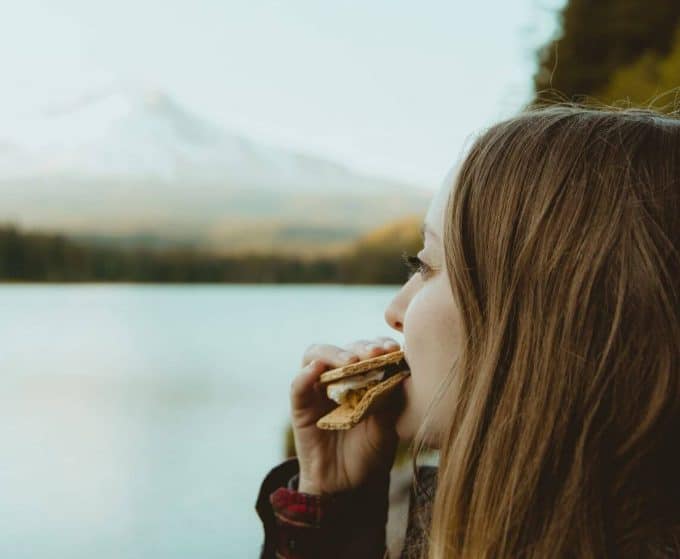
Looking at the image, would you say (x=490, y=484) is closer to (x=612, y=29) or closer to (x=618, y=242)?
(x=618, y=242)

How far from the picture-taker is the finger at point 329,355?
5.67 feet

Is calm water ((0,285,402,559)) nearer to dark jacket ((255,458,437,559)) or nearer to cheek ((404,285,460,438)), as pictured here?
dark jacket ((255,458,437,559))

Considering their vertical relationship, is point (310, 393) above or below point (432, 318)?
below

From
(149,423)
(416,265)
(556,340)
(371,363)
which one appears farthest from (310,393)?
(149,423)

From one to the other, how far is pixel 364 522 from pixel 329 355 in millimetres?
367

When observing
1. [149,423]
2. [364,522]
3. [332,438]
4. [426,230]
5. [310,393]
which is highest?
[426,230]

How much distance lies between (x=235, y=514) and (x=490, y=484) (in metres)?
5.31

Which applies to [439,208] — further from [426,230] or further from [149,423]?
[149,423]

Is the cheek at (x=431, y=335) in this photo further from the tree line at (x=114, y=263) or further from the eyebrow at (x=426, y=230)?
the tree line at (x=114, y=263)

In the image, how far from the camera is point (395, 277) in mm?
7746

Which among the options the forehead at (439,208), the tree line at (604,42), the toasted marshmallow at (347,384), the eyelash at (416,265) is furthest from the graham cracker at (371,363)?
the tree line at (604,42)

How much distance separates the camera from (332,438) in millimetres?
1817

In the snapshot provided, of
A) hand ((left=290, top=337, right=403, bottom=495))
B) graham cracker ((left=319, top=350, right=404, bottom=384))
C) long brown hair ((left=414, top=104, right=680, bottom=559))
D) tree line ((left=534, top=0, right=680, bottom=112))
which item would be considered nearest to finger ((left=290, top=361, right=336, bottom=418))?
hand ((left=290, top=337, right=403, bottom=495))

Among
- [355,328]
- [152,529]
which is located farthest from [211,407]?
[152,529]
